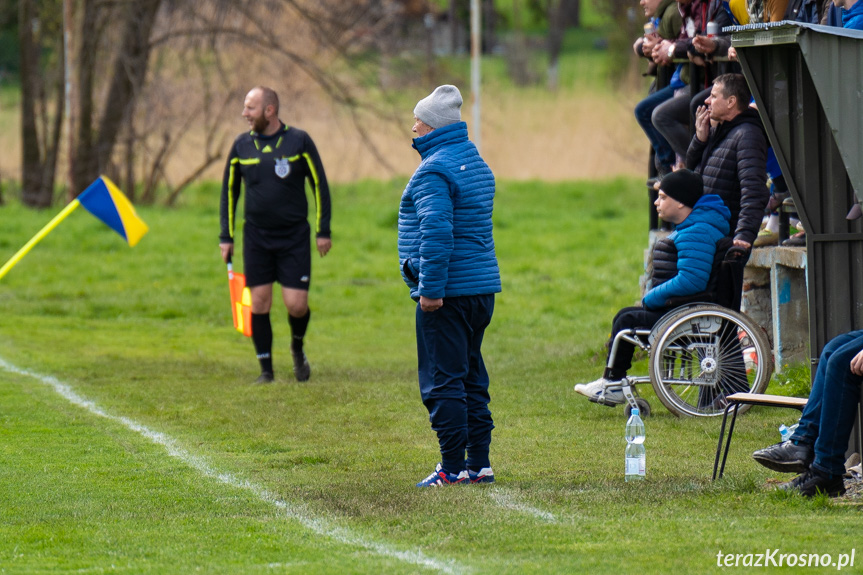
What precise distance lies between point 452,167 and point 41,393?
5.16m

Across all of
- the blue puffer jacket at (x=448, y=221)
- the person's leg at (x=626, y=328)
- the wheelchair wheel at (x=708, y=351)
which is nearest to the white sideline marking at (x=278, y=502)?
the blue puffer jacket at (x=448, y=221)

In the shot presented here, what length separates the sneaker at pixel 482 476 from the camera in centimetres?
686

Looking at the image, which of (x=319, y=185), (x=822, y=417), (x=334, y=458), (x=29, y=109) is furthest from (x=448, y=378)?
(x=29, y=109)

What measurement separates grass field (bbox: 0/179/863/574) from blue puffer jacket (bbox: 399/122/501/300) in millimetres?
1087

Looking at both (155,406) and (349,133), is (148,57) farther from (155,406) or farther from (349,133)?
(155,406)

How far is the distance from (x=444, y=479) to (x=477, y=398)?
496 millimetres

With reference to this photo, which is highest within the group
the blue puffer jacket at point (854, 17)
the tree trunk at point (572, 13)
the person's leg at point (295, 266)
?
the tree trunk at point (572, 13)

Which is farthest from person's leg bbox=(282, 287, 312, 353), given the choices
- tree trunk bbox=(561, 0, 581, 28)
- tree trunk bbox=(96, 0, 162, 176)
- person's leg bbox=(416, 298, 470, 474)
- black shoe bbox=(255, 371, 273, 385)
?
tree trunk bbox=(561, 0, 581, 28)

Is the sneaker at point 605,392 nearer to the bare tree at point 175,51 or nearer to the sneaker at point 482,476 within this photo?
the sneaker at point 482,476

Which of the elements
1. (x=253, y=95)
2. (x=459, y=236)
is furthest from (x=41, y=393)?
(x=459, y=236)

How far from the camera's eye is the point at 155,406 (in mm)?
9820

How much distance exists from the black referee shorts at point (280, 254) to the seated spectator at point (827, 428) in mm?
5494

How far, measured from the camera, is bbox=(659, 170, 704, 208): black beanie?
8.72 m

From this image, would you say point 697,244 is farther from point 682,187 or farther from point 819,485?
point 819,485
